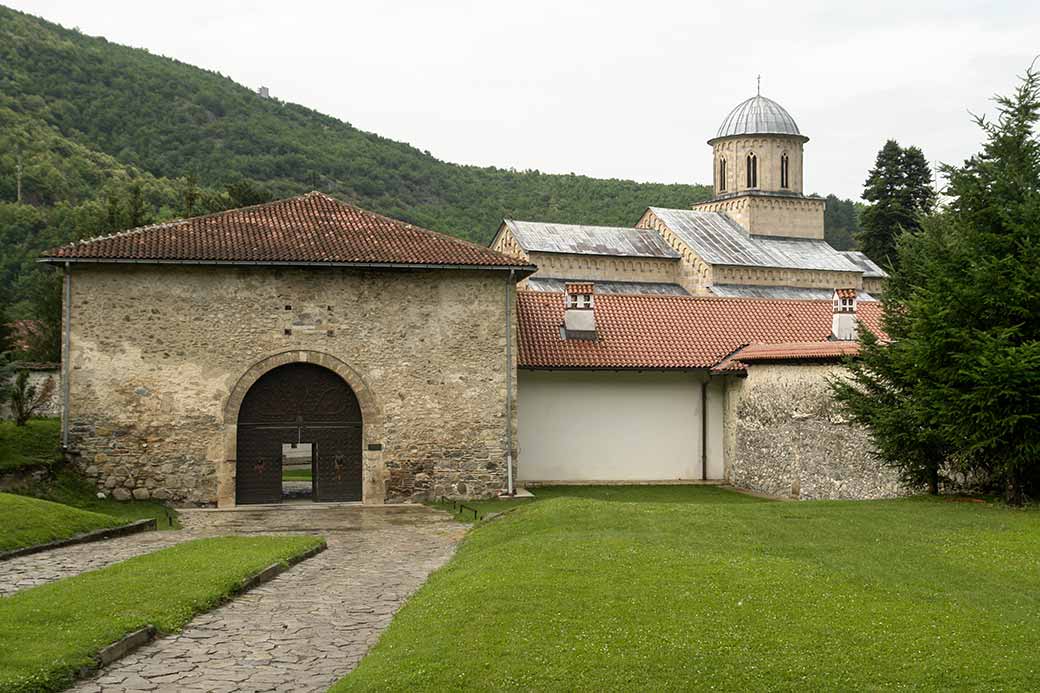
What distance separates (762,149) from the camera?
48.2 meters

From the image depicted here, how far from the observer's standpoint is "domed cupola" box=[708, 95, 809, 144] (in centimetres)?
4809

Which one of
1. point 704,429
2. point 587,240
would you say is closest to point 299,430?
point 704,429

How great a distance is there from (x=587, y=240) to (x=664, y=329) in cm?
2059

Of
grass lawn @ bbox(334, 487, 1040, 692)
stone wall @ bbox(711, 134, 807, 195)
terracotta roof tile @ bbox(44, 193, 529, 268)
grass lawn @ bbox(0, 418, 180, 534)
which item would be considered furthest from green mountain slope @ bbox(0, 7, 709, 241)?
grass lawn @ bbox(334, 487, 1040, 692)

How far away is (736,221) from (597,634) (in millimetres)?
43514

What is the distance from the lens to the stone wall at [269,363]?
18719mm

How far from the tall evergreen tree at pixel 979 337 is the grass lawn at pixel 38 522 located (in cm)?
1134

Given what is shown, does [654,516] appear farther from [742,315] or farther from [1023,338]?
[742,315]

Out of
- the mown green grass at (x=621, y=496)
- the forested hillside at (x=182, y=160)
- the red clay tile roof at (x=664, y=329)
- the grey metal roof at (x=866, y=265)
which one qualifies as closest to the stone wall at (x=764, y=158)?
the grey metal roof at (x=866, y=265)

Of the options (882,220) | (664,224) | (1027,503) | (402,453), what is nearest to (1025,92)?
(1027,503)

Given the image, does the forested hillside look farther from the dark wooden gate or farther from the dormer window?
the dark wooden gate

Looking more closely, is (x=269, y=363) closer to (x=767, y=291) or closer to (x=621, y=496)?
(x=621, y=496)

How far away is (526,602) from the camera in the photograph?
8.13 meters

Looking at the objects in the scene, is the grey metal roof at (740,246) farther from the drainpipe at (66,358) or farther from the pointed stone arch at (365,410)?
the drainpipe at (66,358)
